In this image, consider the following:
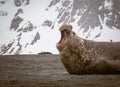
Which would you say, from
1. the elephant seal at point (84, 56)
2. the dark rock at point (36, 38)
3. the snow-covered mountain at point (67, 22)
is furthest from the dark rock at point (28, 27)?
the elephant seal at point (84, 56)

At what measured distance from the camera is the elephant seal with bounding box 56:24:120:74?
238 inches

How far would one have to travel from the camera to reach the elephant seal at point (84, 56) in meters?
6.05

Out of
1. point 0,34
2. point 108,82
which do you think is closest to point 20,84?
point 108,82

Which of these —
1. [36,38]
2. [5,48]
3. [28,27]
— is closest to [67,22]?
[36,38]

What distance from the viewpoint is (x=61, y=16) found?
197 meters

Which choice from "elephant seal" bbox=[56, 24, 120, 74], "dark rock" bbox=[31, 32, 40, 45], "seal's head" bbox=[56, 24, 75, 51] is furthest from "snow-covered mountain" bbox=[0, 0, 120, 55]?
"seal's head" bbox=[56, 24, 75, 51]

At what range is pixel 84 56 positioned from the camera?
19.9 ft

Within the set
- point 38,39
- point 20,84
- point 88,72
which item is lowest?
point 38,39

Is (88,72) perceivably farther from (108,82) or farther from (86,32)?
(86,32)

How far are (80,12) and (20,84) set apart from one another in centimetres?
18517

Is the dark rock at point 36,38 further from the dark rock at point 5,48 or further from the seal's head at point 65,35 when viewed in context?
the seal's head at point 65,35

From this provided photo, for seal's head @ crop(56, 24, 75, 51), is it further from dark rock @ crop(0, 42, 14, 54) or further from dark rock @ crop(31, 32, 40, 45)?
dark rock @ crop(31, 32, 40, 45)

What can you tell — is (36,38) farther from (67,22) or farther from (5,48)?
(5,48)

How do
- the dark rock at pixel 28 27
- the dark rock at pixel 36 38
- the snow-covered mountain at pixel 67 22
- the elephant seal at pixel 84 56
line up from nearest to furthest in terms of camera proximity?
1. the elephant seal at pixel 84 56
2. the snow-covered mountain at pixel 67 22
3. the dark rock at pixel 36 38
4. the dark rock at pixel 28 27
